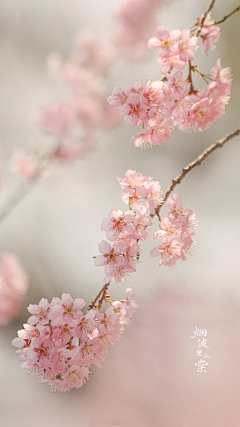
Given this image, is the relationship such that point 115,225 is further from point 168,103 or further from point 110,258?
point 168,103

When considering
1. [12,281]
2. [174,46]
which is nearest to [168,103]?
[174,46]

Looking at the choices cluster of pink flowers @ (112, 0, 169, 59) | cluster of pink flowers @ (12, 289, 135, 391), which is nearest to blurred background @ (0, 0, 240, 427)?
cluster of pink flowers @ (112, 0, 169, 59)

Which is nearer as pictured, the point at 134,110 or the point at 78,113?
the point at 134,110

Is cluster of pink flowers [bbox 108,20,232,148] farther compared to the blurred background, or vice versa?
the blurred background

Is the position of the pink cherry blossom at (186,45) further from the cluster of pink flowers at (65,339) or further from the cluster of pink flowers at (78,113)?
the cluster of pink flowers at (65,339)

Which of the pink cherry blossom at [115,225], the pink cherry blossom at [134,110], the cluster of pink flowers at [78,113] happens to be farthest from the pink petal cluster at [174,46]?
the pink cherry blossom at [115,225]

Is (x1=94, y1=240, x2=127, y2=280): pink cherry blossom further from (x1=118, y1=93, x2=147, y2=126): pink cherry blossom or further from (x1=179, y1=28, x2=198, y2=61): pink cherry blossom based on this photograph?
(x1=179, y1=28, x2=198, y2=61): pink cherry blossom
